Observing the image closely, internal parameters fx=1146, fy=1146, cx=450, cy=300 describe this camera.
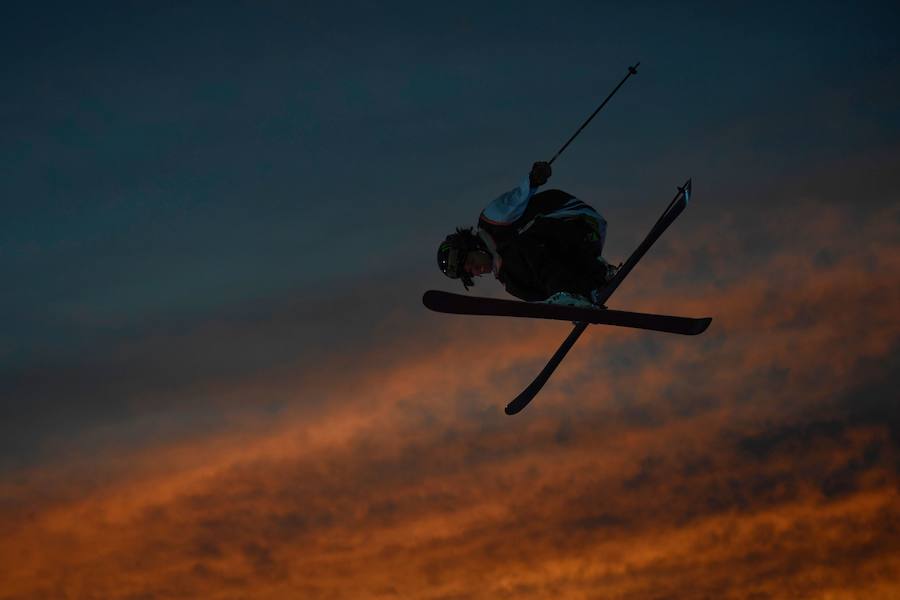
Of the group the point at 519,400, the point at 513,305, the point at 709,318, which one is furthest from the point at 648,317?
the point at 519,400

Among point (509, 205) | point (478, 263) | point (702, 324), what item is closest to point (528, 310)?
point (478, 263)

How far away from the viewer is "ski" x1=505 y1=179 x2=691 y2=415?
13766 mm

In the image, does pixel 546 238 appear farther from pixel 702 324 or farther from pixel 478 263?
pixel 702 324

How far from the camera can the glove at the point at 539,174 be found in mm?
12352

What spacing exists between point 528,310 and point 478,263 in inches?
38.3

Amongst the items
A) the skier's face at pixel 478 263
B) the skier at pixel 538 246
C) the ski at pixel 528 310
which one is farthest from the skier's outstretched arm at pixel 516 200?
the ski at pixel 528 310

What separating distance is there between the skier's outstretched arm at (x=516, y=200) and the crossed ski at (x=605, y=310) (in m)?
0.91

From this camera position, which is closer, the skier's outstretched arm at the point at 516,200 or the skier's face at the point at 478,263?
the skier's outstretched arm at the point at 516,200

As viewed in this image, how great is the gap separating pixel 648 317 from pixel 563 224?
4.76 ft

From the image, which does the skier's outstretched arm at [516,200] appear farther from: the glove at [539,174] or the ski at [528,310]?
the ski at [528,310]

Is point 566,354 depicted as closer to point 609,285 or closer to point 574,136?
point 609,285

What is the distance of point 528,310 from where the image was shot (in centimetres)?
1251

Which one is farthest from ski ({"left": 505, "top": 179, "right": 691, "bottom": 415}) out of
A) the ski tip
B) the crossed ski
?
the ski tip

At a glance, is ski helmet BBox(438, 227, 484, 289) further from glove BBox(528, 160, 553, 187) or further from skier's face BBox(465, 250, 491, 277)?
glove BBox(528, 160, 553, 187)
